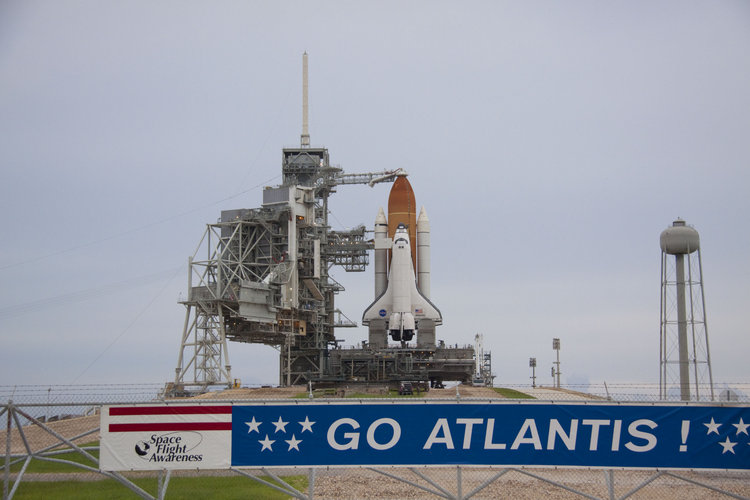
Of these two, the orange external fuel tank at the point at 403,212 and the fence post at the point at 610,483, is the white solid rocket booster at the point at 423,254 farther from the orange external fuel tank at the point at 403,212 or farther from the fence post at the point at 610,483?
the fence post at the point at 610,483

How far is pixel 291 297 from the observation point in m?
73.0

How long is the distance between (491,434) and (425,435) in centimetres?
160

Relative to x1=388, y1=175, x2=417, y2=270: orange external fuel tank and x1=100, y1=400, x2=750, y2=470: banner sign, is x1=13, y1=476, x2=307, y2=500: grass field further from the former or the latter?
x1=388, y1=175, x2=417, y2=270: orange external fuel tank

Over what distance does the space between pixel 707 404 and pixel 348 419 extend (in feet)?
28.5

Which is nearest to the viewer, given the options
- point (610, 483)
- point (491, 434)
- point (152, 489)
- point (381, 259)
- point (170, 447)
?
point (610, 483)

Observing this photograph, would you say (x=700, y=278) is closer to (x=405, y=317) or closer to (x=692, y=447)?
(x=692, y=447)

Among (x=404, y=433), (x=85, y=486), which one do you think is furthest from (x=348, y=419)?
(x=85, y=486)

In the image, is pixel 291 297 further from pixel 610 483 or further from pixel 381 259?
pixel 610 483

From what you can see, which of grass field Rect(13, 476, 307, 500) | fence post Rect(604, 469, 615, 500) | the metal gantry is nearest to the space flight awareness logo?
grass field Rect(13, 476, 307, 500)

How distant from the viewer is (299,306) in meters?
76.9

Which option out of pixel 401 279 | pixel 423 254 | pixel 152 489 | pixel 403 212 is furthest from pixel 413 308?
pixel 152 489

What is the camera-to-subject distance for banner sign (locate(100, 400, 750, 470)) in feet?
60.1

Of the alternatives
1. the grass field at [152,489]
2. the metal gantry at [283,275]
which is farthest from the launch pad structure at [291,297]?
the grass field at [152,489]

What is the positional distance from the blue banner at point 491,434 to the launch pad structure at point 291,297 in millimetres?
47012
